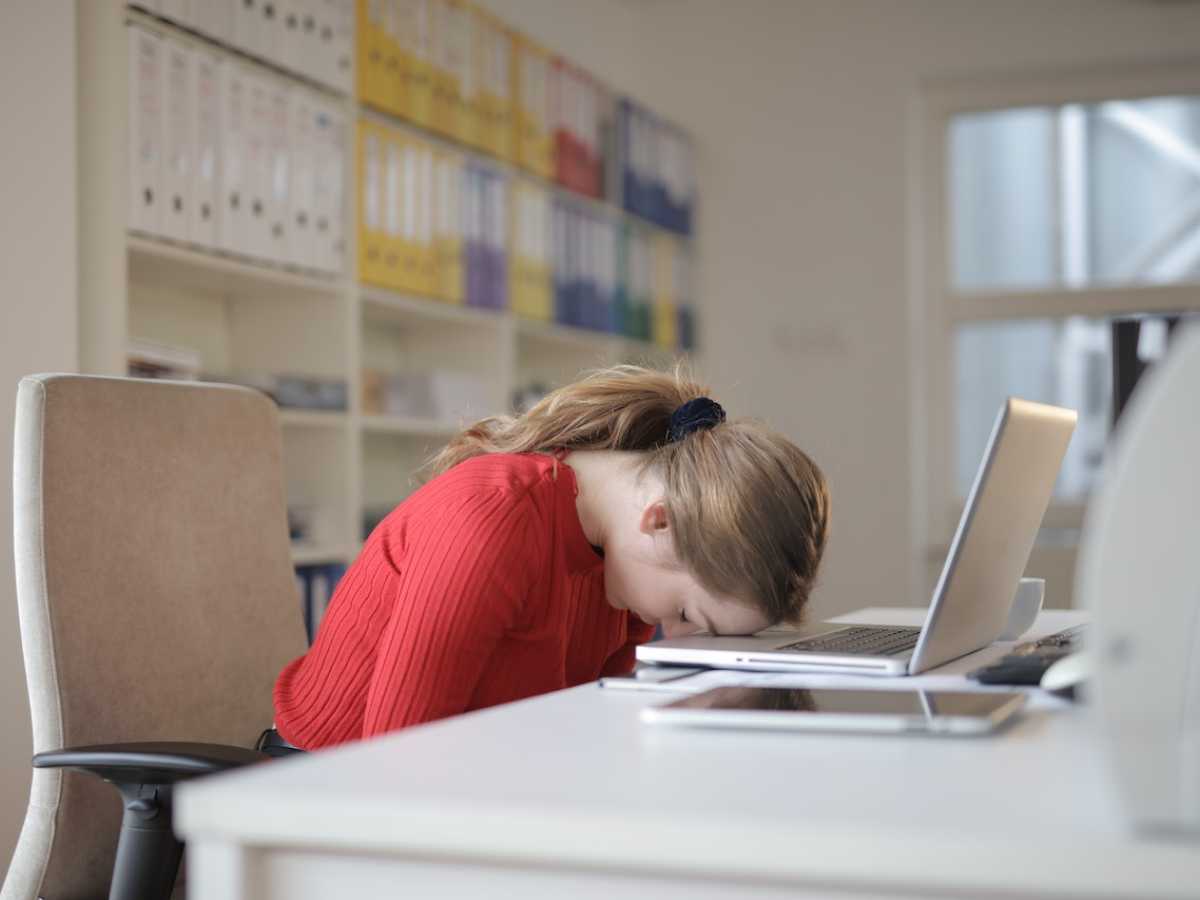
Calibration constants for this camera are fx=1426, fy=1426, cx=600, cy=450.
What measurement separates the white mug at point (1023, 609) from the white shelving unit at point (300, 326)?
55 centimetres

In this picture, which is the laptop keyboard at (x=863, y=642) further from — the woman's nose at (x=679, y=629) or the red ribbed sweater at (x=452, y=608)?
the red ribbed sweater at (x=452, y=608)

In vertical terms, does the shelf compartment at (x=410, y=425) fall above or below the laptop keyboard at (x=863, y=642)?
above

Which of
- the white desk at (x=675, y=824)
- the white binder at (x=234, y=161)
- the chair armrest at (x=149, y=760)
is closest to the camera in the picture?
the white desk at (x=675, y=824)

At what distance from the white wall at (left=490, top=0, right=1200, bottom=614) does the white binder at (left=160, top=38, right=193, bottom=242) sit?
2.43m

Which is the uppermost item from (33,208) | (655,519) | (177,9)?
(177,9)

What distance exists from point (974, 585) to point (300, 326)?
86.5 inches

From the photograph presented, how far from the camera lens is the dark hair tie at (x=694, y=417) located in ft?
4.72

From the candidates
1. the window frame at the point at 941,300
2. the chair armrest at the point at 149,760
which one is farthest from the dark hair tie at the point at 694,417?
the window frame at the point at 941,300

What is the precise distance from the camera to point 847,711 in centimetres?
92

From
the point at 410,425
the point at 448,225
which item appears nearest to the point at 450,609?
the point at 410,425

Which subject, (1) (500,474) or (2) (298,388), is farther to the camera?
(2) (298,388)

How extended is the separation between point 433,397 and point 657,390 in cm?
216

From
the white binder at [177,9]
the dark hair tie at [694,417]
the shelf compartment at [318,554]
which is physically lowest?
the shelf compartment at [318,554]

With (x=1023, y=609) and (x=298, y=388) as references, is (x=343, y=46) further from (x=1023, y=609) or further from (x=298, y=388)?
(x=1023, y=609)
